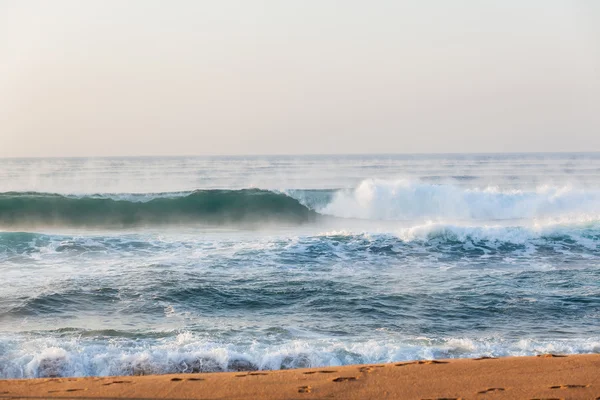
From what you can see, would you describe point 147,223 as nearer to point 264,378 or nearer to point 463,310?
point 463,310

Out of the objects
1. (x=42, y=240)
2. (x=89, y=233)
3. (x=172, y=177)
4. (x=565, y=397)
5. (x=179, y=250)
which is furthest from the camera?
(x=172, y=177)

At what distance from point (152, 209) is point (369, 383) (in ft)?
63.5

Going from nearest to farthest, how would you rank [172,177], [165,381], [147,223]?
[165,381] < [147,223] < [172,177]

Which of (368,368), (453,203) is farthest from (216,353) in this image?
(453,203)

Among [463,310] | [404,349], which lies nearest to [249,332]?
[404,349]

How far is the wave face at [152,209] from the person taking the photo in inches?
875

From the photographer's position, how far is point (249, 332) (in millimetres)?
7727

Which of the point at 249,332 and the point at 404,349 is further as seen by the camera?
the point at 249,332

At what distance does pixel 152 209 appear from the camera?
922 inches

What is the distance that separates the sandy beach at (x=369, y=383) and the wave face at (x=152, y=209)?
1619 cm

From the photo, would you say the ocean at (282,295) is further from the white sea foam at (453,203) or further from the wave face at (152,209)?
the white sea foam at (453,203)

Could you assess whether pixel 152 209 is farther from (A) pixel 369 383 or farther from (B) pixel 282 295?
(A) pixel 369 383

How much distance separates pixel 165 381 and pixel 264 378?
0.88m

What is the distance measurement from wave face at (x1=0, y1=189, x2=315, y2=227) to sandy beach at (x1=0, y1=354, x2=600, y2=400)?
53.1ft
